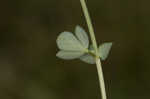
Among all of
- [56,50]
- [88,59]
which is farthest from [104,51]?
[56,50]

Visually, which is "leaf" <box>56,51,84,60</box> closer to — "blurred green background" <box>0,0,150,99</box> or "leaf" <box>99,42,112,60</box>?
"leaf" <box>99,42,112,60</box>

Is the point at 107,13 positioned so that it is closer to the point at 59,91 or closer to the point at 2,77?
the point at 59,91

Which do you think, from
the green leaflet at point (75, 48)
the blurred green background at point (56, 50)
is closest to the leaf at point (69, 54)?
the green leaflet at point (75, 48)

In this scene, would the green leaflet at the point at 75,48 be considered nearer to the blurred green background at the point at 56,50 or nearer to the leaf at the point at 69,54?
the leaf at the point at 69,54

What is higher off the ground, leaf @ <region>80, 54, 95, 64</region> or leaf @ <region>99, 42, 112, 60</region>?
leaf @ <region>99, 42, 112, 60</region>

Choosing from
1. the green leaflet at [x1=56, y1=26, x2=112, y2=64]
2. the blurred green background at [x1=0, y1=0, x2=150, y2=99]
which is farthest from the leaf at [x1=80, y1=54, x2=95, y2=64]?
the blurred green background at [x1=0, y1=0, x2=150, y2=99]

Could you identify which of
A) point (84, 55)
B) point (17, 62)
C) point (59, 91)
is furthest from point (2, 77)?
point (84, 55)

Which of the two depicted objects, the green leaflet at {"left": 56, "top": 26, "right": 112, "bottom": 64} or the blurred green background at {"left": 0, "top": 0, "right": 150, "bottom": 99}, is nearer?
the green leaflet at {"left": 56, "top": 26, "right": 112, "bottom": 64}
